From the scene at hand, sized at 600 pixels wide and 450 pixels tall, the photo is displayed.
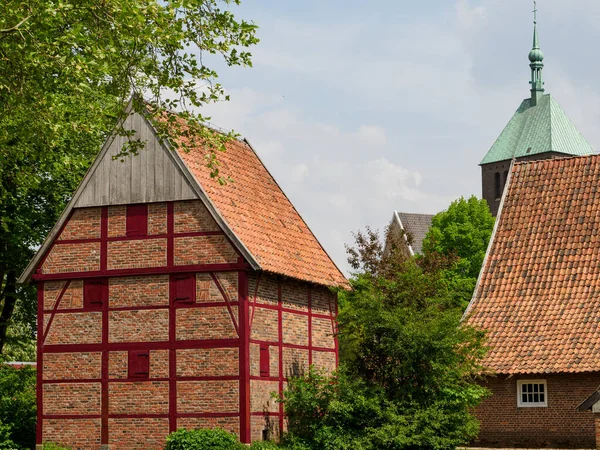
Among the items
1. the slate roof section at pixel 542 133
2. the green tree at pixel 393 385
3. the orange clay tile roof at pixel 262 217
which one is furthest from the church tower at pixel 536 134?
the green tree at pixel 393 385

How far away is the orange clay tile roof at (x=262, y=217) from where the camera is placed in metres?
31.2

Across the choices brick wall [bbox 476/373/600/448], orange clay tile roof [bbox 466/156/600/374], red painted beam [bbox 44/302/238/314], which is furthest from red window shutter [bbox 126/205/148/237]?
brick wall [bbox 476/373/600/448]

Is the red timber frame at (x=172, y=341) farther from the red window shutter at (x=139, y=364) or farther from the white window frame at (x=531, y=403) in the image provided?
the white window frame at (x=531, y=403)

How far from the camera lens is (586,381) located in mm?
32031

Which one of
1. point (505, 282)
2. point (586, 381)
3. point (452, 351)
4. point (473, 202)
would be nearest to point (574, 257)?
point (505, 282)

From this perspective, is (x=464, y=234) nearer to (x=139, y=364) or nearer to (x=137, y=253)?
(x=137, y=253)

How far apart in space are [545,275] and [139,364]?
1249 centimetres

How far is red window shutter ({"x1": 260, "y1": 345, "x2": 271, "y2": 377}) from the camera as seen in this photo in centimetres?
3072

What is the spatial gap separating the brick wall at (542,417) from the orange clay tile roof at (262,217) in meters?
5.91

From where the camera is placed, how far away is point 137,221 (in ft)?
103

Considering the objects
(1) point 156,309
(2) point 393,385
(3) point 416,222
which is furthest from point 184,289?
(3) point 416,222

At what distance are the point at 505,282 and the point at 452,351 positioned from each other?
6.33 meters

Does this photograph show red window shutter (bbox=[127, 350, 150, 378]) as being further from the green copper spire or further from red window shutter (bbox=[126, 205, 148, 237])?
the green copper spire

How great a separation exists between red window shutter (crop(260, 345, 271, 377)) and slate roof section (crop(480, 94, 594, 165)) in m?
74.0
